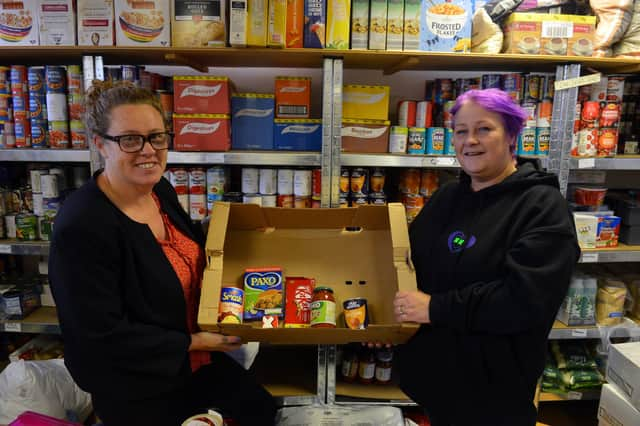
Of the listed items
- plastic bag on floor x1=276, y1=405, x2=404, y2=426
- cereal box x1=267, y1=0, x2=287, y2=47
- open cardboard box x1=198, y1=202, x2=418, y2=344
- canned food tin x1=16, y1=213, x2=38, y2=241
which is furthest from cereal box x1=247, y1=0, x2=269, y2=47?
plastic bag on floor x1=276, y1=405, x2=404, y2=426

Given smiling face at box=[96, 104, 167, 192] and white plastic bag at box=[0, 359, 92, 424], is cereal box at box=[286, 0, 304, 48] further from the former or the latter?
white plastic bag at box=[0, 359, 92, 424]

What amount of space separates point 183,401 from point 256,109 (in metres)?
1.37

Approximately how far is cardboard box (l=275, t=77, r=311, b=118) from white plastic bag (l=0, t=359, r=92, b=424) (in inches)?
68.4

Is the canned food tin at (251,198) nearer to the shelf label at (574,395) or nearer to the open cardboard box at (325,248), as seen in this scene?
the open cardboard box at (325,248)

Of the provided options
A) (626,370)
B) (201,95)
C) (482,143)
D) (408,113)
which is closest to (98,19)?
(201,95)

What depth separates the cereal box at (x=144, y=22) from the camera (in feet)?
6.87

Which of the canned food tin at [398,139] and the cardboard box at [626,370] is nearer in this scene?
the cardboard box at [626,370]

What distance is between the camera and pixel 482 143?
1.43 meters

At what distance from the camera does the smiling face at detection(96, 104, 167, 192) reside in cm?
138

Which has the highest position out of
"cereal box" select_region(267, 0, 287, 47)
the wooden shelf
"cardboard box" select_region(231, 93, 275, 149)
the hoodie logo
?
"cereal box" select_region(267, 0, 287, 47)

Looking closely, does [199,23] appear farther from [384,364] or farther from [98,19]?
[384,364]

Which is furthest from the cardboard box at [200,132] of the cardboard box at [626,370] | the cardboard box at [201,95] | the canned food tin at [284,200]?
the cardboard box at [626,370]

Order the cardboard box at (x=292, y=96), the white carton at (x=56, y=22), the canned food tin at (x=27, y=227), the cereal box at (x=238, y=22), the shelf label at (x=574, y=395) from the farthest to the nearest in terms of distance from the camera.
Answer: the shelf label at (x=574, y=395) < the canned food tin at (x=27, y=227) < the cardboard box at (x=292, y=96) < the white carton at (x=56, y=22) < the cereal box at (x=238, y=22)

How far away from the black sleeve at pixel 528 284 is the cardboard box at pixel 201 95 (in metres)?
1.44
